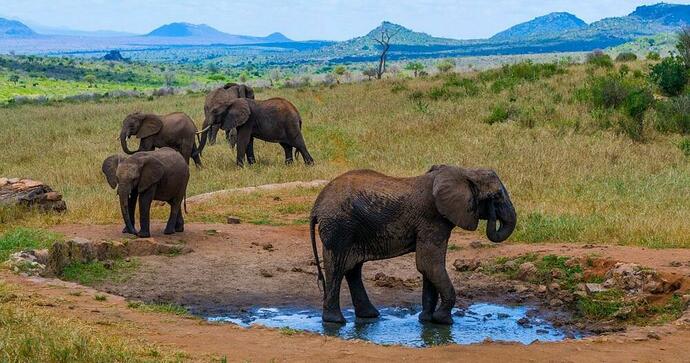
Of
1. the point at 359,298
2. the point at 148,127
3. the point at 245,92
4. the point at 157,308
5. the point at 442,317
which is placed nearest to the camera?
the point at 157,308

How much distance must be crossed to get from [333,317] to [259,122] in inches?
507

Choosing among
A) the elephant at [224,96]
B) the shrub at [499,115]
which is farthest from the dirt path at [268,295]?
the shrub at [499,115]

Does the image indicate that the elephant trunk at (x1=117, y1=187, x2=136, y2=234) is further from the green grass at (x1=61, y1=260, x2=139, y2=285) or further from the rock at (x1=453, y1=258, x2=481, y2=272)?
the rock at (x1=453, y1=258, x2=481, y2=272)

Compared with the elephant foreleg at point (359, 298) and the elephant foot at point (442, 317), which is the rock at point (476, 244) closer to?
the elephant foreleg at point (359, 298)

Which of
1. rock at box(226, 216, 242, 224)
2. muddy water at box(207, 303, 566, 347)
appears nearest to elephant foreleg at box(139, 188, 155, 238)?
rock at box(226, 216, 242, 224)

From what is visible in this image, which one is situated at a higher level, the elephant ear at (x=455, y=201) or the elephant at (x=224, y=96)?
the elephant ear at (x=455, y=201)

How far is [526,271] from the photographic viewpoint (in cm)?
1135

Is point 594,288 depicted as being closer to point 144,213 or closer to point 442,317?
point 442,317

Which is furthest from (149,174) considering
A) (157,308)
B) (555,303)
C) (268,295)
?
(555,303)

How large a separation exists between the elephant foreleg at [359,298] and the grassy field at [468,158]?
3.80 meters

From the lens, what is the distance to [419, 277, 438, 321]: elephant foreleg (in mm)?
9641

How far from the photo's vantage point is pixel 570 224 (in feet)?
42.8

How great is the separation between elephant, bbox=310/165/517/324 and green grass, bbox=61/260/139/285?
2975 millimetres

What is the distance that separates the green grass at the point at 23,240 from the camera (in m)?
11.5
